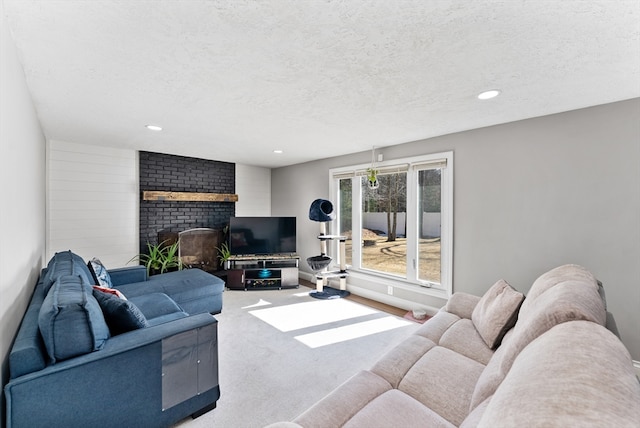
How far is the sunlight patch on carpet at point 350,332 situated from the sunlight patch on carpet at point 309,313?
24 cm

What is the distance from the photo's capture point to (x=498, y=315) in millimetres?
1854

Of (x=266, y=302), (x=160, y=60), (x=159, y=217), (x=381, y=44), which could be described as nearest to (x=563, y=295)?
(x=381, y=44)

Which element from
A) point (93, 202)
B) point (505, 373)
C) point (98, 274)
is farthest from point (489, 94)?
point (93, 202)

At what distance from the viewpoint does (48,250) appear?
12.0ft

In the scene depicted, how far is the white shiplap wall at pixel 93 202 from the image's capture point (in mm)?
3668

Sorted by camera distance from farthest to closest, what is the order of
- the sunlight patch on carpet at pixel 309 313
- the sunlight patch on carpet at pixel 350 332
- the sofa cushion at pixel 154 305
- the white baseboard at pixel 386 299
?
the white baseboard at pixel 386 299 < the sunlight patch on carpet at pixel 309 313 < the sunlight patch on carpet at pixel 350 332 < the sofa cushion at pixel 154 305

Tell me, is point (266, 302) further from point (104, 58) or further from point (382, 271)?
point (104, 58)

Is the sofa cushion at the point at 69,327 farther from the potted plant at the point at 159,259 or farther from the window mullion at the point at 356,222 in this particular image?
the window mullion at the point at 356,222

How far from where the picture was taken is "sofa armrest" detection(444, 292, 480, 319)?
2.35 m

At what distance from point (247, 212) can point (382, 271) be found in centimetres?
302

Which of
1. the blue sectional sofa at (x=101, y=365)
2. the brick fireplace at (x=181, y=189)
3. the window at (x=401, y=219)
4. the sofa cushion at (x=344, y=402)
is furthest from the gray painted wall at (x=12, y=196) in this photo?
the window at (x=401, y=219)

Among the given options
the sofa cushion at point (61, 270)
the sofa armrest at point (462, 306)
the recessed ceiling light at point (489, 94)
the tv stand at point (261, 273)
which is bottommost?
the tv stand at point (261, 273)

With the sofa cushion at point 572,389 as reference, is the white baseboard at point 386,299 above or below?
below

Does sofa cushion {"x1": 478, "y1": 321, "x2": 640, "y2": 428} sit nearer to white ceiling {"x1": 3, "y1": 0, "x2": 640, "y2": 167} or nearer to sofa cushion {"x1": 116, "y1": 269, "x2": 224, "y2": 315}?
white ceiling {"x1": 3, "y1": 0, "x2": 640, "y2": 167}
